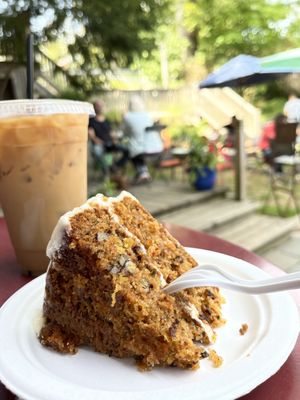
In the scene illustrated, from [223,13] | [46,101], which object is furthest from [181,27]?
[46,101]

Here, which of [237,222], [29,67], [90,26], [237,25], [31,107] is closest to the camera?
[31,107]

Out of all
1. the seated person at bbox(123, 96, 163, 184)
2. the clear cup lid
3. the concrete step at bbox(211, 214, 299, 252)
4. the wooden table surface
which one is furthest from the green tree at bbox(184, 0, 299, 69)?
the clear cup lid

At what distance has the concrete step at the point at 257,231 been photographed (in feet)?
16.1

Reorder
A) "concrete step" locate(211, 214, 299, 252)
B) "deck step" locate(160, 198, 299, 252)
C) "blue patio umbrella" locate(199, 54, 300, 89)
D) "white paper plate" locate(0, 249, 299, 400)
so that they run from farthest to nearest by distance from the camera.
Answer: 1. "blue patio umbrella" locate(199, 54, 300, 89)
2. "deck step" locate(160, 198, 299, 252)
3. "concrete step" locate(211, 214, 299, 252)
4. "white paper plate" locate(0, 249, 299, 400)

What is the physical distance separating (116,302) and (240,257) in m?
0.56

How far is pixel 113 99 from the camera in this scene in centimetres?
1084

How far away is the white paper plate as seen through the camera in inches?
24.3

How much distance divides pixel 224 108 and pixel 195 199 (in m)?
1.86

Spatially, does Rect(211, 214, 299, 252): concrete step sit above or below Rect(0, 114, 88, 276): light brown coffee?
below

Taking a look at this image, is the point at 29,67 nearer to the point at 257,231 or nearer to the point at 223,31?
the point at 257,231

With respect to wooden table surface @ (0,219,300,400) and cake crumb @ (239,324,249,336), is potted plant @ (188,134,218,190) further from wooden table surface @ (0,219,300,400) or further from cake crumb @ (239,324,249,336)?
cake crumb @ (239,324,249,336)

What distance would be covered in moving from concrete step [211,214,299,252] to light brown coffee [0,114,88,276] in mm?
3828

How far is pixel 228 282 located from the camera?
73 cm

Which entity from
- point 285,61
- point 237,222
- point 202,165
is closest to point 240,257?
point 237,222
